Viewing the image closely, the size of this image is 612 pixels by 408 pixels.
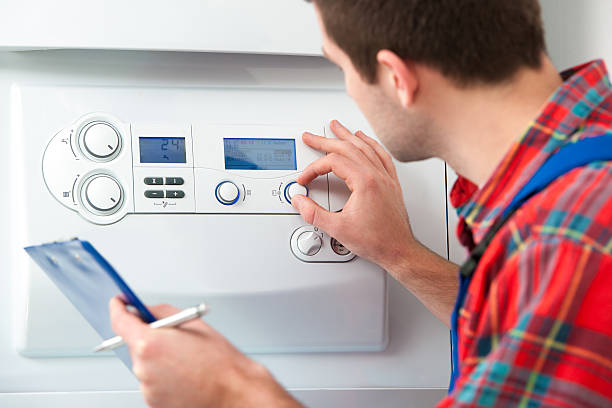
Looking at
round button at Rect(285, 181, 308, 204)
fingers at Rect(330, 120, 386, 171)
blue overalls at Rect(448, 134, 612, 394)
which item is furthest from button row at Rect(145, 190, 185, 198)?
blue overalls at Rect(448, 134, 612, 394)

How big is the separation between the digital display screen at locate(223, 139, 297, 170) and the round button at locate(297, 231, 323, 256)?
112 mm

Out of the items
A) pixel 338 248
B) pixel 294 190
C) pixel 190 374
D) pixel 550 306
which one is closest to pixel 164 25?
pixel 294 190

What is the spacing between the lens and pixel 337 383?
1060mm

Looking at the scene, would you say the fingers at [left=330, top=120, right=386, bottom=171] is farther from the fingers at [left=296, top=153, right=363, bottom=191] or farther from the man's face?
the man's face

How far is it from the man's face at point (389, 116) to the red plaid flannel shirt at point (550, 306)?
0.68 feet

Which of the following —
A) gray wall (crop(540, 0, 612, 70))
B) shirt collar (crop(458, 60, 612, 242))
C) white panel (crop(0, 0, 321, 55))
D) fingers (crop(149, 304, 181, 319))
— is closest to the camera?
shirt collar (crop(458, 60, 612, 242))

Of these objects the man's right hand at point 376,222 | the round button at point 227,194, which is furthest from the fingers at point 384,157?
the round button at point 227,194

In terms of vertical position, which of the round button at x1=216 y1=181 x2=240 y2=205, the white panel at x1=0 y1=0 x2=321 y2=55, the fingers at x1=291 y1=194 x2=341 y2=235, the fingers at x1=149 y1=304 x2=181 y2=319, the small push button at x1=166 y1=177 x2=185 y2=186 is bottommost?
the fingers at x1=149 y1=304 x2=181 y2=319

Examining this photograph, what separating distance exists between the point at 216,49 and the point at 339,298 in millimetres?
425

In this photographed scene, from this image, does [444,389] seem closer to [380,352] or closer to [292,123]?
[380,352]

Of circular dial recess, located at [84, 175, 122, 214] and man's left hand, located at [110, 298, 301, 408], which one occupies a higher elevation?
circular dial recess, located at [84, 175, 122, 214]

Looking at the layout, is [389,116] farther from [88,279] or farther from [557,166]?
[88,279]

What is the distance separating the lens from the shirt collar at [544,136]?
→ 68 cm

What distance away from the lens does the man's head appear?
71cm
